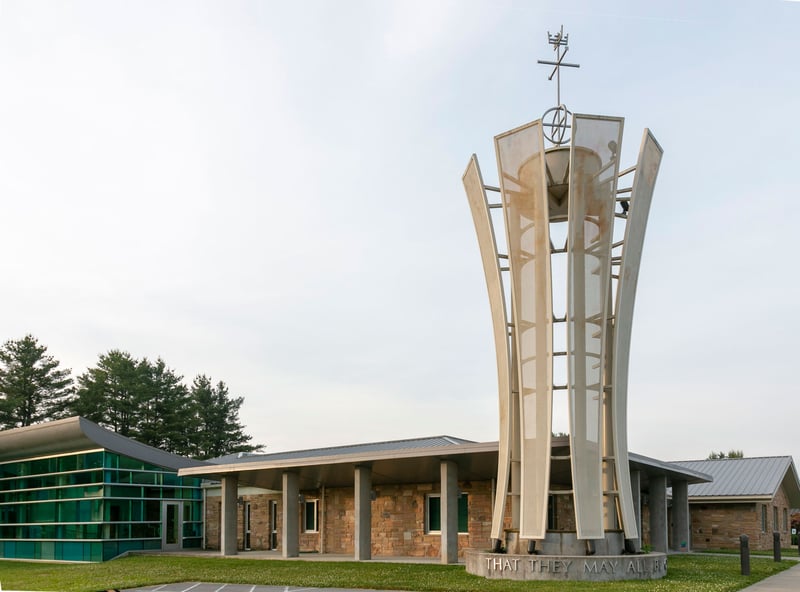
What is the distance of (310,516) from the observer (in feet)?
101

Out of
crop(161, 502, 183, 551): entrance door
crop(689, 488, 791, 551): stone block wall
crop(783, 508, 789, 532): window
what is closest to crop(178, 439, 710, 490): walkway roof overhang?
crop(161, 502, 183, 551): entrance door

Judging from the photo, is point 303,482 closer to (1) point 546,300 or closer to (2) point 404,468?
(2) point 404,468

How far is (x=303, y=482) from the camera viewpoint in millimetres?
28547

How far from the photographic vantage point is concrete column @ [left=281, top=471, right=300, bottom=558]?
25.3 m

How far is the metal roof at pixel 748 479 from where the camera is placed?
3222 cm

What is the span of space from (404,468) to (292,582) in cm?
731

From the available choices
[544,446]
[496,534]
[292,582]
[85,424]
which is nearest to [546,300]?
[544,446]

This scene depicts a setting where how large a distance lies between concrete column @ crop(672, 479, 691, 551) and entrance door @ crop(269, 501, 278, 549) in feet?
45.6

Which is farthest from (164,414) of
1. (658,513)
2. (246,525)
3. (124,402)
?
(658,513)

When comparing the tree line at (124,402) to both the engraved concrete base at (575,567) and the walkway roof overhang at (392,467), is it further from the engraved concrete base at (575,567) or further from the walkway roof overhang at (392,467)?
the engraved concrete base at (575,567)

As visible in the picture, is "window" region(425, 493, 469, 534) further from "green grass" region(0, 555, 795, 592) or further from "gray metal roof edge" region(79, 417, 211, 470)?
"gray metal roof edge" region(79, 417, 211, 470)

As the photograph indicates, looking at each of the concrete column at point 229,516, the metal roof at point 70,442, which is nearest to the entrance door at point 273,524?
the metal roof at point 70,442

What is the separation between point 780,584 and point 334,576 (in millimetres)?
8601

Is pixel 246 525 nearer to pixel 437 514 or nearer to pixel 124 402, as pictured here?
pixel 437 514
